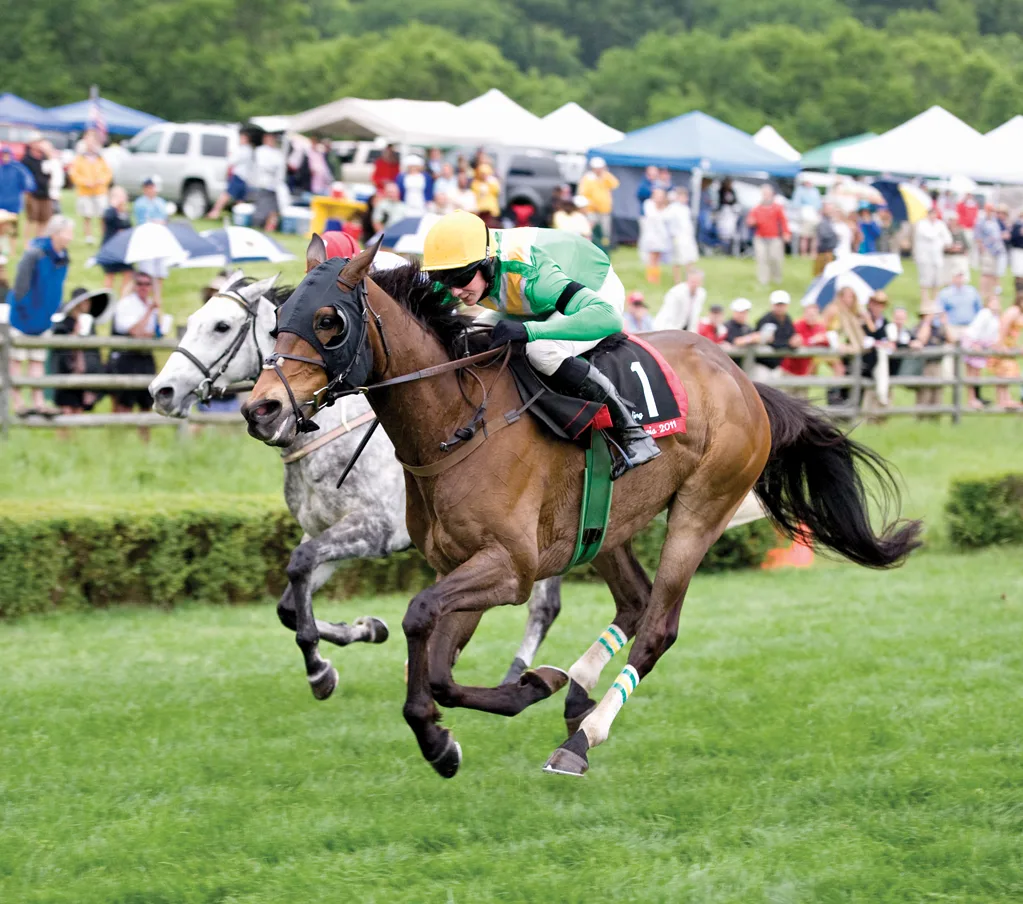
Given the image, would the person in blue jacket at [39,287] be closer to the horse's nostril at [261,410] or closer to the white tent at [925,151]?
the horse's nostril at [261,410]

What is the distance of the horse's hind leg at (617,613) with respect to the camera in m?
5.95

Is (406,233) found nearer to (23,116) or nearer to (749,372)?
(749,372)

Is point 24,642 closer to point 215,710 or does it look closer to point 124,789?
point 215,710

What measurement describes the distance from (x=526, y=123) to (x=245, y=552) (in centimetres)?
1921

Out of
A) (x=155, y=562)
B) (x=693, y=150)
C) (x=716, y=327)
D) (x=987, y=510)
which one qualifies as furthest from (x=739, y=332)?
(x=693, y=150)

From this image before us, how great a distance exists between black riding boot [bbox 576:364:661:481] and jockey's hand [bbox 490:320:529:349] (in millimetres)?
308

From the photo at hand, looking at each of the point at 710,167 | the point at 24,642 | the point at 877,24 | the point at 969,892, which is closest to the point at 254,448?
the point at 24,642

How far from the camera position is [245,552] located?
951cm

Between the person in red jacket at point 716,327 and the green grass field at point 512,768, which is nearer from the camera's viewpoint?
the green grass field at point 512,768

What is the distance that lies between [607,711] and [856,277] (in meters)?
11.1

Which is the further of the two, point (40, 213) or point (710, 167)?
point (710, 167)

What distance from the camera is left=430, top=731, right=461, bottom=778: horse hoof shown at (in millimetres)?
5005

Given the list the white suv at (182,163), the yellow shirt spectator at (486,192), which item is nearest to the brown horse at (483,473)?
the yellow shirt spectator at (486,192)

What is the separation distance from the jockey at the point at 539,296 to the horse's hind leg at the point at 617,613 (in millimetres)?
897
